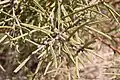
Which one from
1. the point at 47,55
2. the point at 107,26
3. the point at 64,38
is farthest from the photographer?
the point at 107,26

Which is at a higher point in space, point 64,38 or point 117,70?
point 64,38

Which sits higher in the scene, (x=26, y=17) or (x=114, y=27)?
(x=26, y=17)

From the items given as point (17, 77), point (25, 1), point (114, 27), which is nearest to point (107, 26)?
point (114, 27)

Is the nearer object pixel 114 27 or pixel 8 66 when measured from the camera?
pixel 8 66

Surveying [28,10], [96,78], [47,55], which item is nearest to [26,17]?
[28,10]

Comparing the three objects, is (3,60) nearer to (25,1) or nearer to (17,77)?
(17,77)

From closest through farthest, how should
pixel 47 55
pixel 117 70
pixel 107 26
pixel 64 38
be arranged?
pixel 64 38, pixel 47 55, pixel 117 70, pixel 107 26

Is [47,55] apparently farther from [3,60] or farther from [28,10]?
[3,60]

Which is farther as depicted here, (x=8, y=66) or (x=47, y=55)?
(x=8, y=66)

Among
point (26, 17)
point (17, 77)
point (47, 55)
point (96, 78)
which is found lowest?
point (96, 78)
